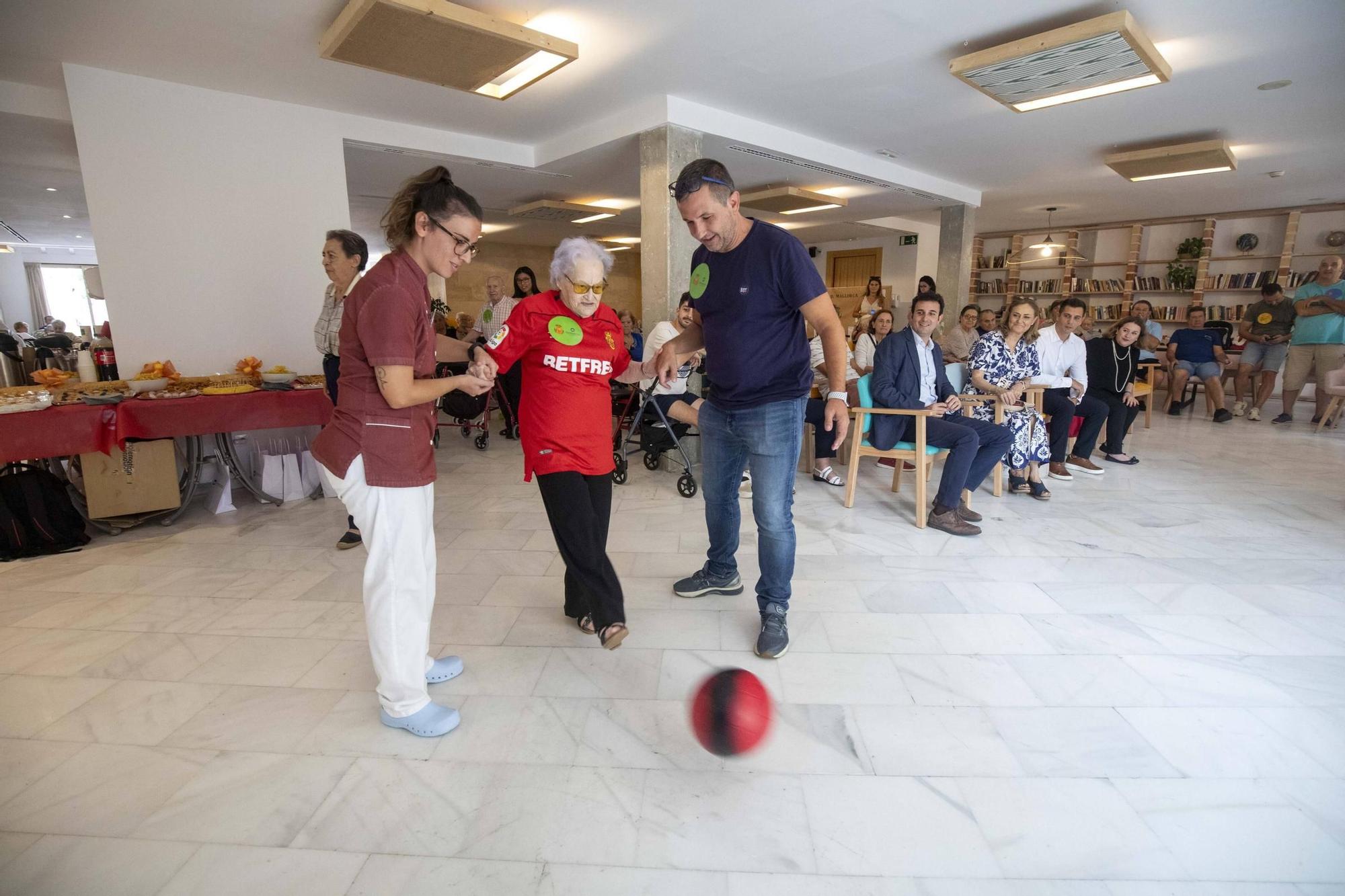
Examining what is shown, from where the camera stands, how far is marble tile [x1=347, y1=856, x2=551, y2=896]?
4.53ft

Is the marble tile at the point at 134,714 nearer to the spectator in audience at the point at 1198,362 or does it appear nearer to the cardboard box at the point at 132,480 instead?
the cardboard box at the point at 132,480

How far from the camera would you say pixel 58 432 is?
10.9 ft

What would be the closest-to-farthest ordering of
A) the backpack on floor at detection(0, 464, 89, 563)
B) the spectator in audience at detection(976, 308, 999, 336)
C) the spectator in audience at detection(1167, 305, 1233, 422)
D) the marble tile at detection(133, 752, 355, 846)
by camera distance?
the marble tile at detection(133, 752, 355, 846) → the backpack on floor at detection(0, 464, 89, 563) → the spectator in audience at detection(976, 308, 999, 336) → the spectator in audience at detection(1167, 305, 1233, 422)

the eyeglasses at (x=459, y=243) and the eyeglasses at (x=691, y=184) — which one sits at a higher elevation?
the eyeglasses at (x=691, y=184)

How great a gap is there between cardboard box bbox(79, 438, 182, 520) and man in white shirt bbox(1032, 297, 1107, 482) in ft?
19.4

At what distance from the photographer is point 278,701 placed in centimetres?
208

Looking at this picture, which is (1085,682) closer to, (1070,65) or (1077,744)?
(1077,744)

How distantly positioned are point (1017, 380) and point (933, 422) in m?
0.93

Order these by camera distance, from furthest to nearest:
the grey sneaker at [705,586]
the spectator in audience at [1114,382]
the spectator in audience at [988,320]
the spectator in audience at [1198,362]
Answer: the spectator in audience at [1198,362] → the spectator in audience at [988,320] → the spectator in audience at [1114,382] → the grey sneaker at [705,586]

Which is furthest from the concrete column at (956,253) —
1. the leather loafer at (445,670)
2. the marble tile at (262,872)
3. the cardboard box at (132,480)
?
the marble tile at (262,872)

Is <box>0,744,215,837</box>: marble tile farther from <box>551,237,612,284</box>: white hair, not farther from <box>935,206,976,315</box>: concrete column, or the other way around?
<box>935,206,976,315</box>: concrete column

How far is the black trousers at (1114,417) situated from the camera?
17.9 feet

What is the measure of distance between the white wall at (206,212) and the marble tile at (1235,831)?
5.81 m

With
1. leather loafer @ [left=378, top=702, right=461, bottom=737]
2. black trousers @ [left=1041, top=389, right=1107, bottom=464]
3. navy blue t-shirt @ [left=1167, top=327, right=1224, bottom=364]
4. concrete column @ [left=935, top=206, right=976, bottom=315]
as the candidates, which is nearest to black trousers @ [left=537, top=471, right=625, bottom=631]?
leather loafer @ [left=378, top=702, right=461, bottom=737]
